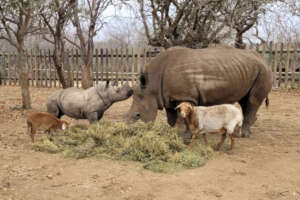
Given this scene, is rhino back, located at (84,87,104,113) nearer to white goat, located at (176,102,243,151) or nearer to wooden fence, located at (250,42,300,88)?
white goat, located at (176,102,243,151)

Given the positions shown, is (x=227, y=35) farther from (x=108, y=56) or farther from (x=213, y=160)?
(x=108, y=56)

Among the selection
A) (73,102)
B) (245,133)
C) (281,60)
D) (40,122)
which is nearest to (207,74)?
(245,133)

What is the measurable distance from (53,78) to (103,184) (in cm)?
1374

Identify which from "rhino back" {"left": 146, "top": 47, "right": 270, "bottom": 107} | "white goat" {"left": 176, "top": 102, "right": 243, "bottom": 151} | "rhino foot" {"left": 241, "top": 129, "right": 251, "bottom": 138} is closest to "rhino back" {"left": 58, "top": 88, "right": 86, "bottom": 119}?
"rhino back" {"left": 146, "top": 47, "right": 270, "bottom": 107}

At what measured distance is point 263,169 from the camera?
3.95 meters

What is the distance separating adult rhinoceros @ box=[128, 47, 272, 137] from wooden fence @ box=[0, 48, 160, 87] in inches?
308

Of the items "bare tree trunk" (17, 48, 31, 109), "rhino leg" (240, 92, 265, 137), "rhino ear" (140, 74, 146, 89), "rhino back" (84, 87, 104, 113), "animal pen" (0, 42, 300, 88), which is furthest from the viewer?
"animal pen" (0, 42, 300, 88)

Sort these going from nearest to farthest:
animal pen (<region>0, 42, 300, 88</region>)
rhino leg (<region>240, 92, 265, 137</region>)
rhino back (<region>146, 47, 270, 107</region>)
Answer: rhino back (<region>146, 47, 270, 107</region>)
rhino leg (<region>240, 92, 265, 137</region>)
animal pen (<region>0, 42, 300, 88</region>)

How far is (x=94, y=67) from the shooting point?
16172 mm

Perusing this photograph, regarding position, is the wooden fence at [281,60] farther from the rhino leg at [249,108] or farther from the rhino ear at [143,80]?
the rhino ear at [143,80]

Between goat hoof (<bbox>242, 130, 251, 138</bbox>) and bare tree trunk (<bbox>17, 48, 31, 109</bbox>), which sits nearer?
goat hoof (<bbox>242, 130, 251, 138</bbox>)

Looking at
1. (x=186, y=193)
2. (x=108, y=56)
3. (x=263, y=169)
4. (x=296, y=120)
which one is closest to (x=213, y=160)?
(x=263, y=169)

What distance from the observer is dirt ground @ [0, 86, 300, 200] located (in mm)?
3133

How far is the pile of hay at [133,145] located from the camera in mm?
4117
